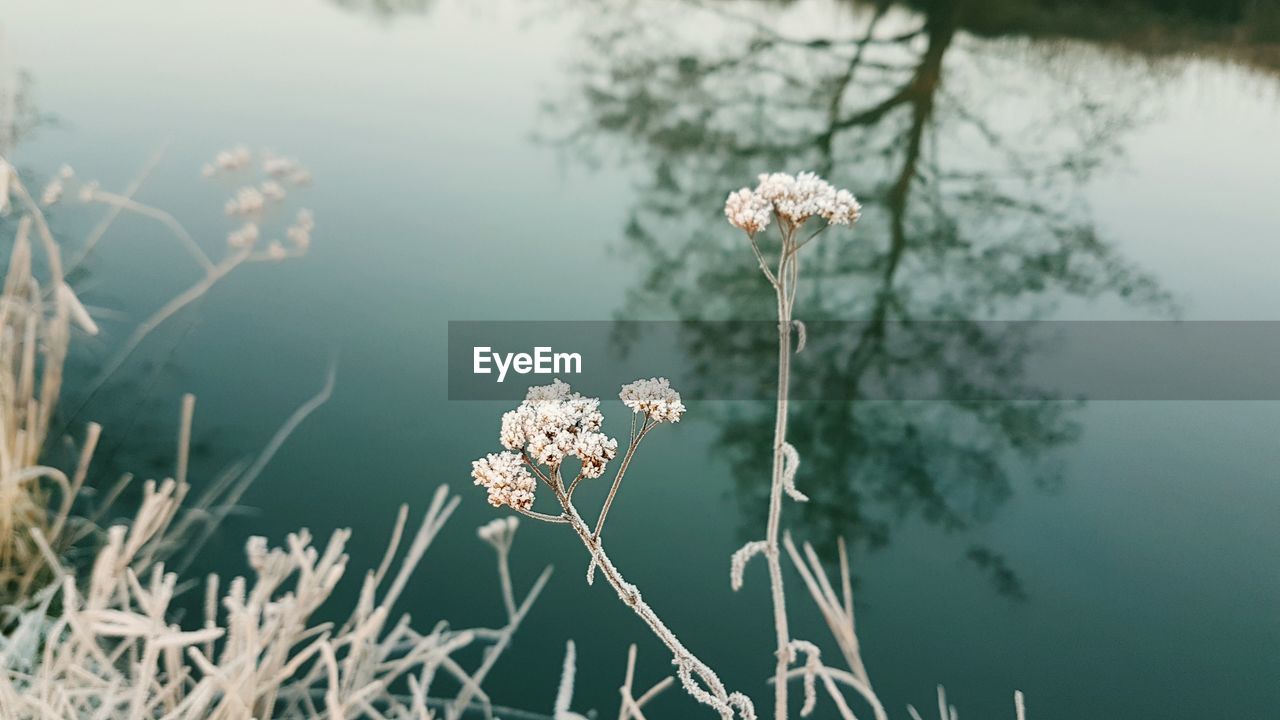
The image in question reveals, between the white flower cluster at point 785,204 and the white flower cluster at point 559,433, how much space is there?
0.32 meters

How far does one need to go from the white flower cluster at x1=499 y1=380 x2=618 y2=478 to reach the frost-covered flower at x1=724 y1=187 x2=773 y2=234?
0.32 m

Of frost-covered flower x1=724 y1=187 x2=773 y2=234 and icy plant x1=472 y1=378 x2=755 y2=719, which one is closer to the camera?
icy plant x1=472 y1=378 x2=755 y2=719

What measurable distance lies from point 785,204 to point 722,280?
9.45ft

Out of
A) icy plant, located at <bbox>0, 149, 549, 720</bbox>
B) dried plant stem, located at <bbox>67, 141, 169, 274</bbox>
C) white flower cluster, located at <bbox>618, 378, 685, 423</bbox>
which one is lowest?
icy plant, located at <bbox>0, 149, 549, 720</bbox>

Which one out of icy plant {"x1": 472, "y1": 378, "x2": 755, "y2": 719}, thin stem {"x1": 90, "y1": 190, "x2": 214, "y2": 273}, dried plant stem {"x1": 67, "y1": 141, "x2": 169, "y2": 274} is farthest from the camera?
dried plant stem {"x1": 67, "y1": 141, "x2": 169, "y2": 274}

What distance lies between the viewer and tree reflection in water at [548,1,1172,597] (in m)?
3.10

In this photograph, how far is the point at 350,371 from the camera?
323 centimetres

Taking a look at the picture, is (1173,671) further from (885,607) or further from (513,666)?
(513,666)

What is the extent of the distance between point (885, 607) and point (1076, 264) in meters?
2.53

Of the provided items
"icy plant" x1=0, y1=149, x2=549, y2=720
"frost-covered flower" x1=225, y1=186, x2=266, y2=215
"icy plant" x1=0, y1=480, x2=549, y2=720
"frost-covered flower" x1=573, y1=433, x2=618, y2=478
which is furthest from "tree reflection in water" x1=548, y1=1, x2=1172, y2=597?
"frost-covered flower" x1=573, y1=433, x2=618, y2=478
